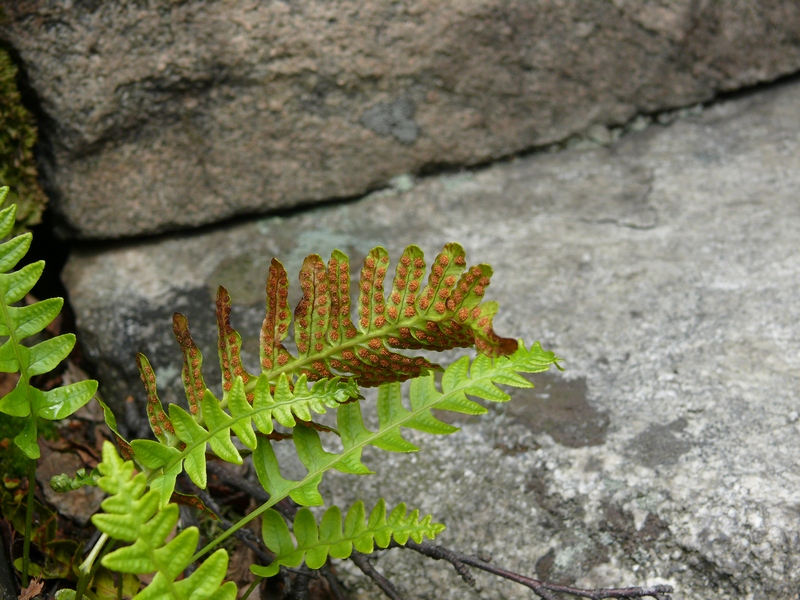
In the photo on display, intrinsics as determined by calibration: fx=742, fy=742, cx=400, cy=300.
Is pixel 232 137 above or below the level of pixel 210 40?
below

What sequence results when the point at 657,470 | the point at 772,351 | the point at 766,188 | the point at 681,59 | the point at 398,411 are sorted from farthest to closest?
the point at 681,59 < the point at 766,188 < the point at 772,351 < the point at 657,470 < the point at 398,411

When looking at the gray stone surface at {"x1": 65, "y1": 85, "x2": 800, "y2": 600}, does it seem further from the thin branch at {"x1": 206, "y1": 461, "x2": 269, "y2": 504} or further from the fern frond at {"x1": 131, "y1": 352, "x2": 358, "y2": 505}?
the fern frond at {"x1": 131, "y1": 352, "x2": 358, "y2": 505}

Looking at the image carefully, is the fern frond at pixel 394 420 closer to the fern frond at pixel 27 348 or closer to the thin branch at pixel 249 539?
the thin branch at pixel 249 539

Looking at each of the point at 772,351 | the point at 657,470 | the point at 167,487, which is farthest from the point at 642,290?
the point at 167,487

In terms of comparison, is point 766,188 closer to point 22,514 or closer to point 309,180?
point 309,180

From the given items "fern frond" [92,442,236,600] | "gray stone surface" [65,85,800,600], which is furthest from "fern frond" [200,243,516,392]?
"gray stone surface" [65,85,800,600]

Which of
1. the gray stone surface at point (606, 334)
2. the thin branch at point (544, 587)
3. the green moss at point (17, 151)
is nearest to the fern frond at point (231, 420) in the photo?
the thin branch at point (544, 587)

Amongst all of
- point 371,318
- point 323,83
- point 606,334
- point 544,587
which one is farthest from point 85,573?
point 323,83

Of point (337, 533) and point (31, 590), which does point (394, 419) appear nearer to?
point (337, 533)
